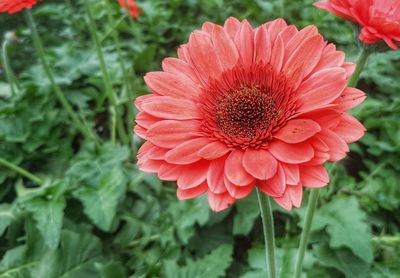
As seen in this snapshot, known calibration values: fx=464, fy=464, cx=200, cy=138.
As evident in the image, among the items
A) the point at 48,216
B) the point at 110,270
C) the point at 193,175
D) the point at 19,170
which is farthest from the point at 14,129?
the point at 193,175

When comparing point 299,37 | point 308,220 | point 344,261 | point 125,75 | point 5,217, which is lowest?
point 344,261

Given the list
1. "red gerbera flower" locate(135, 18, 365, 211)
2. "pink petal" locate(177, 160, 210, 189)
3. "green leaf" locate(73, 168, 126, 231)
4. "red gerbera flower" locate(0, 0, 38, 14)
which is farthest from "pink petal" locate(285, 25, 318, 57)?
"red gerbera flower" locate(0, 0, 38, 14)

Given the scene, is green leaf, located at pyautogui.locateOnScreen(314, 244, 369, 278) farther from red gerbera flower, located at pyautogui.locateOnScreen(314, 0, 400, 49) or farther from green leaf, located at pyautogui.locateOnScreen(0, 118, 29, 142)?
green leaf, located at pyautogui.locateOnScreen(0, 118, 29, 142)

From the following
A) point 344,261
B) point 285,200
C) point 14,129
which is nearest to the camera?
point 285,200

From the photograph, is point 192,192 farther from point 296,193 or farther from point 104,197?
point 104,197

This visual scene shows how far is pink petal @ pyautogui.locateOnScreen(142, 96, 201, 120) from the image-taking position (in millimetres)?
697

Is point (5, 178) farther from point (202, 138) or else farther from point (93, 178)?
point (202, 138)

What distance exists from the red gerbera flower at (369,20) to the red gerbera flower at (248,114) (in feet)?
0.17

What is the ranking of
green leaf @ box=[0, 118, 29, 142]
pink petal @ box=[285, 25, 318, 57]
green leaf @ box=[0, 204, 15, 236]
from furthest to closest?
green leaf @ box=[0, 118, 29, 142]
green leaf @ box=[0, 204, 15, 236]
pink petal @ box=[285, 25, 318, 57]

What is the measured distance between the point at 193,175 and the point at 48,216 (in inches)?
23.8

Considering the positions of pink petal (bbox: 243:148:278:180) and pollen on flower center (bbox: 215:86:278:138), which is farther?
pollen on flower center (bbox: 215:86:278:138)

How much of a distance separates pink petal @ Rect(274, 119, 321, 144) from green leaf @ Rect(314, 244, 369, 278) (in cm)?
49

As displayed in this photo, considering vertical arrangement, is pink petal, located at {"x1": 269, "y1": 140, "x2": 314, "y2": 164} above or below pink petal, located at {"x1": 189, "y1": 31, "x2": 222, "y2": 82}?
below

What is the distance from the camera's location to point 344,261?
3.34 ft
